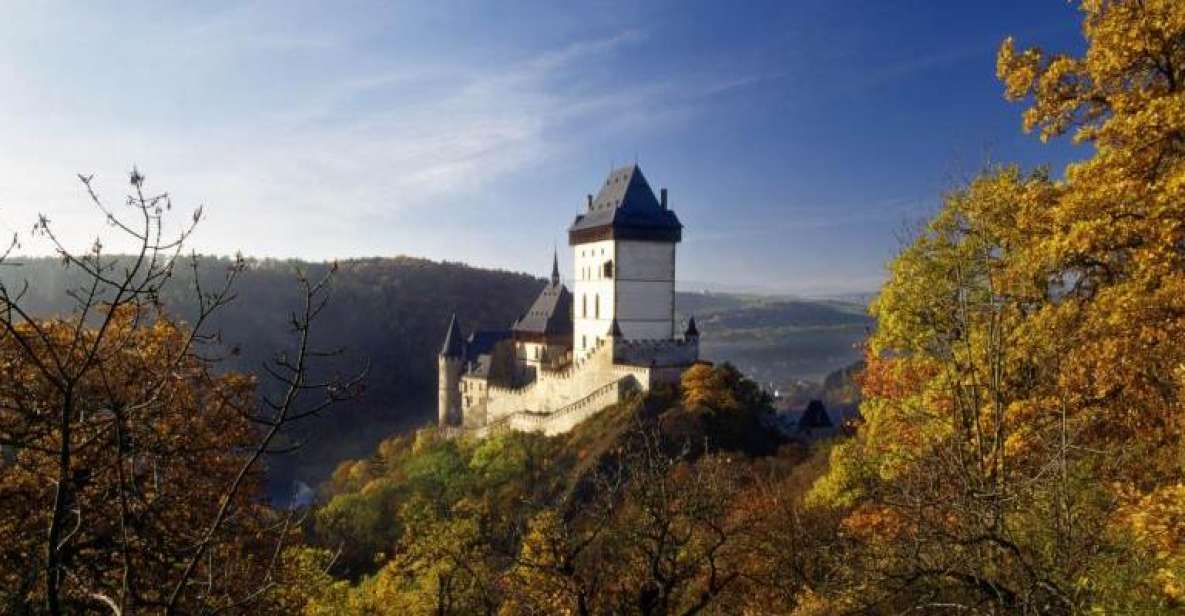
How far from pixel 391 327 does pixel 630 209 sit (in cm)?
10027

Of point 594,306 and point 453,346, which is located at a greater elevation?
point 594,306

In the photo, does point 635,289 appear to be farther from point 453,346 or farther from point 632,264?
point 453,346

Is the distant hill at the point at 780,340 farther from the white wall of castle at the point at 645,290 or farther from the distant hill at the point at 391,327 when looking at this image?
the white wall of castle at the point at 645,290

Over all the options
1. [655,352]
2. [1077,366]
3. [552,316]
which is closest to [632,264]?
[655,352]

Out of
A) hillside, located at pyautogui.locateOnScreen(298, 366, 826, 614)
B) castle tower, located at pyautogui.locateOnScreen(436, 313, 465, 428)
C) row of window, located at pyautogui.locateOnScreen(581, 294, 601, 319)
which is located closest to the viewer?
hillside, located at pyautogui.locateOnScreen(298, 366, 826, 614)

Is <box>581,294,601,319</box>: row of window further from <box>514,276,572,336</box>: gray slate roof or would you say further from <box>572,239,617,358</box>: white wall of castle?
<box>514,276,572,336</box>: gray slate roof

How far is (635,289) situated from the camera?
134ft

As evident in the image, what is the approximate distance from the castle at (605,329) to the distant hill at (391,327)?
51.1 meters

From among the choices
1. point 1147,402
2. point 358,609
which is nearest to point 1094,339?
point 1147,402

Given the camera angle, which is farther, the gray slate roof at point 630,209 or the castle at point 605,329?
the gray slate roof at point 630,209

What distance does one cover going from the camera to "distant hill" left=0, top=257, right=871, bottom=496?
108562 millimetres

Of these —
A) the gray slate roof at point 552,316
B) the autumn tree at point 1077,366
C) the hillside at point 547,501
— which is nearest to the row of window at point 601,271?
the gray slate roof at point 552,316

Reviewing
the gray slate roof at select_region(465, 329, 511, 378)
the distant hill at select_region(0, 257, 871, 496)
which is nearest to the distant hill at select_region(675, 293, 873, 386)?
the distant hill at select_region(0, 257, 871, 496)

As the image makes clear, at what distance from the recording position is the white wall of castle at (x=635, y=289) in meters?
40.5
